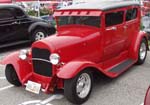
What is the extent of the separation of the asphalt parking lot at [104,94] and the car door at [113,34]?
0.58 m

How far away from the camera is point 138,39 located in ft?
23.0

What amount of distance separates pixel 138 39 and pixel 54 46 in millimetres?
2706

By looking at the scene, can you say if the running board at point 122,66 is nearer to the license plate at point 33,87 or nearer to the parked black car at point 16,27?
the license plate at point 33,87

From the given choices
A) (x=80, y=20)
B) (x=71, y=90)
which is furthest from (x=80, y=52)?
(x=71, y=90)

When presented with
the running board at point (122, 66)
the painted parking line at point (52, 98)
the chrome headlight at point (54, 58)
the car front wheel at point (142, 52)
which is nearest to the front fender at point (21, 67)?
the painted parking line at point (52, 98)

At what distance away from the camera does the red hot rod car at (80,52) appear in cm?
498

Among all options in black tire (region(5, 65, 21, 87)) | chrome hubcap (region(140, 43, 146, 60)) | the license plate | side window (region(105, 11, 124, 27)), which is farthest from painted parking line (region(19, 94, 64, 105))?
chrome hubcap (region(140, 43, 146, 60))

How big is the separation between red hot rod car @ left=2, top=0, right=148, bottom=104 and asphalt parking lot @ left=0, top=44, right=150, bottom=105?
0.21 m

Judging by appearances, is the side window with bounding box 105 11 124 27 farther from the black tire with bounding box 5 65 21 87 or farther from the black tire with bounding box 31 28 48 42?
→ the black tire with bounding box 31 28 48 42

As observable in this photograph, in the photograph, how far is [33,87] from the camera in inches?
205

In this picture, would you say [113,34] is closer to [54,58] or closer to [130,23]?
[130,23]

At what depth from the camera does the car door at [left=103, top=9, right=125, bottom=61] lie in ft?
19.5

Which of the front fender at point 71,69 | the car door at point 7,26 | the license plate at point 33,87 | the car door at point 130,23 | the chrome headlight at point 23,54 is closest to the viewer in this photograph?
the front fender at point 71,69

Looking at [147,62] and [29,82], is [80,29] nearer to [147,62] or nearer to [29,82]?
[29,82]
